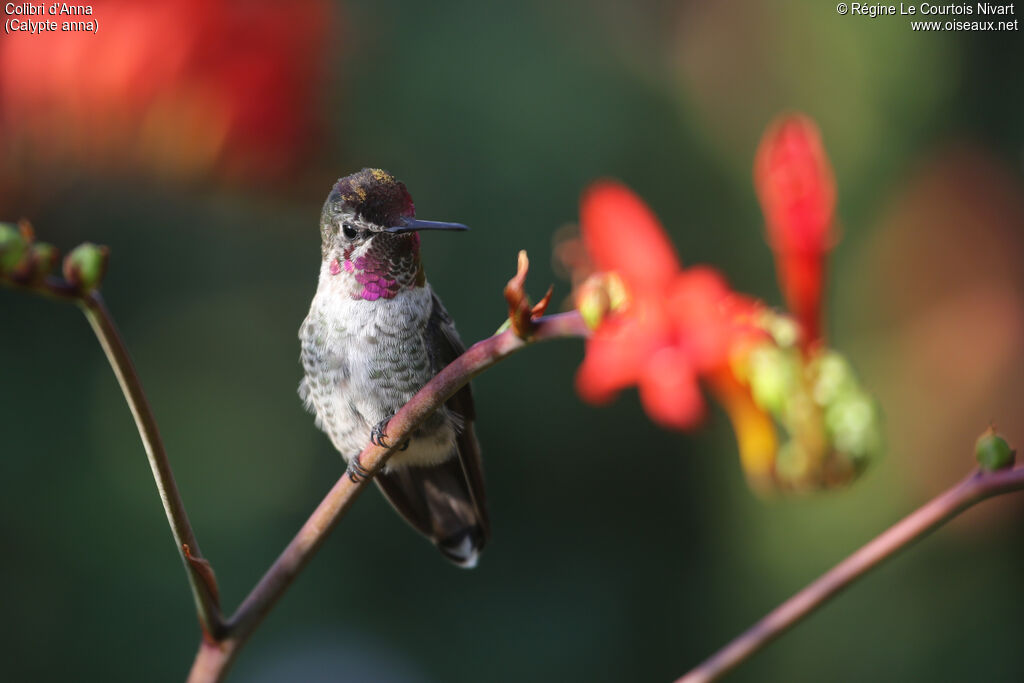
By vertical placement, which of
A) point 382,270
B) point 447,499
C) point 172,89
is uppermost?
point 172,89

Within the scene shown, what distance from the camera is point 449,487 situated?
0.95 metres

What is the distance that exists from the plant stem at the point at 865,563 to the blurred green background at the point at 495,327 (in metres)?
1.26

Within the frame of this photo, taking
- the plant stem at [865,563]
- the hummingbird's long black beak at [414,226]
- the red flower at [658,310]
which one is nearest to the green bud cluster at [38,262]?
the hummingbird's long black beak at [414,226]

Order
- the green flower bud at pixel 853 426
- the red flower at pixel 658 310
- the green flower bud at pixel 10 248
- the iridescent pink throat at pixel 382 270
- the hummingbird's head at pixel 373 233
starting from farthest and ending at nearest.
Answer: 1. the red flower at pixel 658 310
2. the green flower bud at pixel 853 426
3. the iridescent pink throat at pixel 382 270
4. the hummingbird's head at pixel 373 233
5. the green flower bud at pixel 10 248

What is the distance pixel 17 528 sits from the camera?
5.72ft

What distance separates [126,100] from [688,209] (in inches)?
48.3

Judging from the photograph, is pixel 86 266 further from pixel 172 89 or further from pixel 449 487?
pixel 172 89

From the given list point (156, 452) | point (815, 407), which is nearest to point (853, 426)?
point (815, 407)

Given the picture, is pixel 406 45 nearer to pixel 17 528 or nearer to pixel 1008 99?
pixel 17 528

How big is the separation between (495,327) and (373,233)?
1459mm

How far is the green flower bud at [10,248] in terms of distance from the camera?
0.39 m

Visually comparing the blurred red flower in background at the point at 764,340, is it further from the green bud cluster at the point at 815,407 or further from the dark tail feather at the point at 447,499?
the dark tail feather at the point at 447,499

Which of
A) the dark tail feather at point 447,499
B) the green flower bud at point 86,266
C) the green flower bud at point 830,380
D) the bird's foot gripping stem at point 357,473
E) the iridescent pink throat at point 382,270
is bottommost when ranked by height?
the dark tail feather at point 447,499

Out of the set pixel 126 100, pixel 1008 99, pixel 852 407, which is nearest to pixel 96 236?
pixel 126 100
